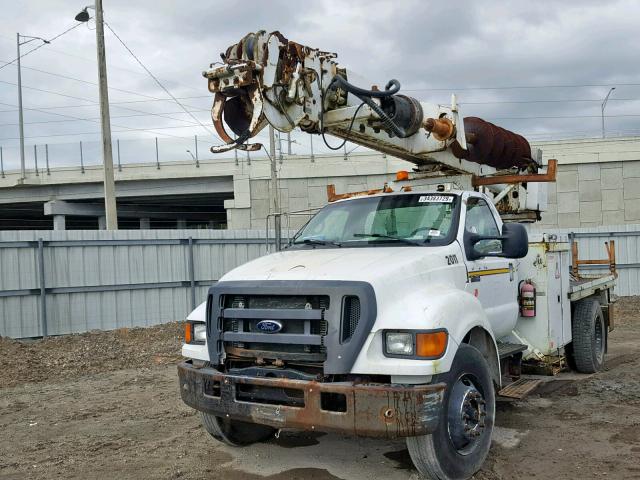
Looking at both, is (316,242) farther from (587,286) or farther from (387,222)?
(587,286)

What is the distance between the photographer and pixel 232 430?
5.25 meters

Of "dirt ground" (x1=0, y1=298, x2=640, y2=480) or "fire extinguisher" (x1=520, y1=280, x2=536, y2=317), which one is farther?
"fire extinguisher" (x1=520, y1=280, x2=536, y2=317)

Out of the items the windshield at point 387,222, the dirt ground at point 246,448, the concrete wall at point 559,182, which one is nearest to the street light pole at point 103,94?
the dirt ground at point 246,448

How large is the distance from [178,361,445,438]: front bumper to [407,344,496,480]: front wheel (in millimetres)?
215

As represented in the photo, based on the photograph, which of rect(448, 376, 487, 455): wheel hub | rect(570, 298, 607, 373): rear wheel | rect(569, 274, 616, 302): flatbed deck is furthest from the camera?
rect(570, 298, 607, 373): rear wheel

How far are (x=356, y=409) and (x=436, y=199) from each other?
2.22m

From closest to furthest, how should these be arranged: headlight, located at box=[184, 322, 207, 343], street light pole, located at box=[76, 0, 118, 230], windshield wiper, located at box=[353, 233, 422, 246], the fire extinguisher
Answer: headlight, located at box=[184, 322, 207, 343]
windshield wiper, located at box=[353, 233, 422, 246]
the fire extinguisher
street light pole, located at box=[76, 0, 118, 230]

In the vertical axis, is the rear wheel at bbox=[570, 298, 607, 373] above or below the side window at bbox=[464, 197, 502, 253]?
below

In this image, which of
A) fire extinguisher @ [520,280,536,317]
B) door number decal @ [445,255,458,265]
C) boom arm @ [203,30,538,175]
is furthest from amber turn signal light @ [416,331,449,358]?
fire extinguisher @ [520,280,536,317]

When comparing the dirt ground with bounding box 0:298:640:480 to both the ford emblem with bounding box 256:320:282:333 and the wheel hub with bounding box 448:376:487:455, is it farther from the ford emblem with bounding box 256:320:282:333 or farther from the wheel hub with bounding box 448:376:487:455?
the ford emblem with bounding box 256:320:282:333

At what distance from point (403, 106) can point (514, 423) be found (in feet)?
10.5

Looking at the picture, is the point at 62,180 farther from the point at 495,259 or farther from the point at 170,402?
the point at 495,259

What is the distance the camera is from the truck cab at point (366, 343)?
3947 mm

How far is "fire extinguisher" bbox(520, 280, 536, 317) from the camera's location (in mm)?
6273
